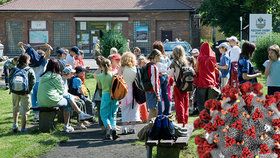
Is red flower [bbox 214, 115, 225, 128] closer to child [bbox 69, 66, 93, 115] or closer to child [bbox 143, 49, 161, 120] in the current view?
child [bbox 143, 49, 161, 120]

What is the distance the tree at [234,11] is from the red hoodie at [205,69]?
30277 millimetres

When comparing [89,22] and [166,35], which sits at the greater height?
[89,22]

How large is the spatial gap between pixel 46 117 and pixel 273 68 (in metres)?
4.84

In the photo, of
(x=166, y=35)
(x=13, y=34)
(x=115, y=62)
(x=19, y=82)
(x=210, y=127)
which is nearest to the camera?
(x=210, y=127)

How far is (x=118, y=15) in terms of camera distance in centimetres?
5066

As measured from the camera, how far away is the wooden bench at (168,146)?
888 cm

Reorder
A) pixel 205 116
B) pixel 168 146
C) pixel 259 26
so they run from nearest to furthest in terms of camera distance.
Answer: pixel 205 116, pixel 168 146, pixel 259 26

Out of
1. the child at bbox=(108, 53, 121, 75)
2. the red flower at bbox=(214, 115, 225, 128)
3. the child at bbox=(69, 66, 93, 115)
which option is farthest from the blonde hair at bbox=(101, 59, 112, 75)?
the red flower at bbox=(214, 115, 225, 128)

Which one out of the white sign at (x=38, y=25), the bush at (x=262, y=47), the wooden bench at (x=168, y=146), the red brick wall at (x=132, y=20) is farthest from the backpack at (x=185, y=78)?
the white sign at (x=38, y=25)

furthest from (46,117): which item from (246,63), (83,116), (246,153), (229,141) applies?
(246,153)

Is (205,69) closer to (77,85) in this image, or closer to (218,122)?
(77,85)

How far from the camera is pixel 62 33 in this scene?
2030 inches

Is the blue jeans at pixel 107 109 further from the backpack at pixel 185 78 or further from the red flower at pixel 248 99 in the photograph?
the red flower at pixel 248 99

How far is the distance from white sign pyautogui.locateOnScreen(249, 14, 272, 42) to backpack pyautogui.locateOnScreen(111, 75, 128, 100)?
58.6 ft
